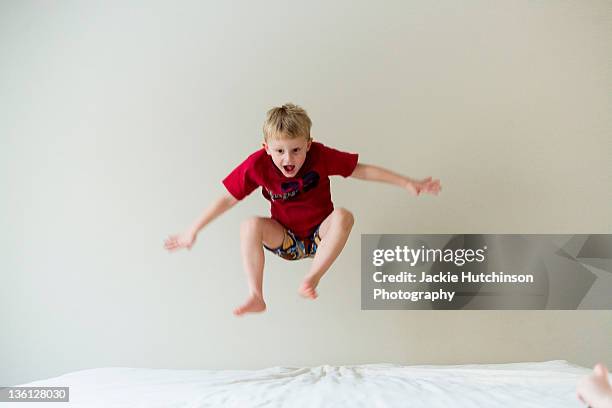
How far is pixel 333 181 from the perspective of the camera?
3178 mm

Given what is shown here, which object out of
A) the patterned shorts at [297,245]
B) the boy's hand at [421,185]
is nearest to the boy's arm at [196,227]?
the patterned shorts at [297,245]

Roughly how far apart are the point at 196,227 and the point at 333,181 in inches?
34.1

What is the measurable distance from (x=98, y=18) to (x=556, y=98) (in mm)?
2280

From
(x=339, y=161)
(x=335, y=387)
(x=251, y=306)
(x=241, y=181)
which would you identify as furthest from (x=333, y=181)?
(x=335, y=387)

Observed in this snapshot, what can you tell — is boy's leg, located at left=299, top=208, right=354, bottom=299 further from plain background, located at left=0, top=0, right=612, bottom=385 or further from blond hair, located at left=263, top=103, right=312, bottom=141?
plain background, located at left=0, top=0, right=612, bottom=385

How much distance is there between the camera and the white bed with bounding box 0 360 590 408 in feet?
6.60

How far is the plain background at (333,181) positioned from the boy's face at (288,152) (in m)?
0.73

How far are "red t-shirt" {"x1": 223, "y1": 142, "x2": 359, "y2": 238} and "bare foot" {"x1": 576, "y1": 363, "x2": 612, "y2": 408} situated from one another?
1302 millimetres

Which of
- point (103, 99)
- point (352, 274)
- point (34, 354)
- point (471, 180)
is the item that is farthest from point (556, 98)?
point (34, 354)

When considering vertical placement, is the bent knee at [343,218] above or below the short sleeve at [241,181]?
below

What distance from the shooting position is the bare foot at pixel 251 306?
2.37 metres

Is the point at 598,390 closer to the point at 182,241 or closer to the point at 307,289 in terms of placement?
the point at 307,289

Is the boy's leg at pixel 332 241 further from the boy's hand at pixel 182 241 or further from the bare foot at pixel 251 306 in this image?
the boy's hand at pixel 182 241

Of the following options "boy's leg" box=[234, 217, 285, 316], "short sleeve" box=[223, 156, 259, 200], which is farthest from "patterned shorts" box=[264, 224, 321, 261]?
"short sleeve" box=[223, 156, 259, 200]
